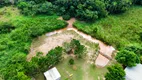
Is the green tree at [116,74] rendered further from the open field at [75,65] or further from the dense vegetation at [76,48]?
the dense vegetation at [76,48]

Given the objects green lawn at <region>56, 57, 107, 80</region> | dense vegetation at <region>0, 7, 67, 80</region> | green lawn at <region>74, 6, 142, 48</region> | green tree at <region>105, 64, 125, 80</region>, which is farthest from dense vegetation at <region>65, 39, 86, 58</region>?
green tree at <region>105, 64, 125, 80</region>

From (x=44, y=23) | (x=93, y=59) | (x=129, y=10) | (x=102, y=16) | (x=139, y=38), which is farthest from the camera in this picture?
(x=129, y=10)

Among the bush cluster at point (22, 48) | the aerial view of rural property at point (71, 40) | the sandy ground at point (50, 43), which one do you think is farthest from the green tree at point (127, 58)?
the sandy ground at point (50, 43)

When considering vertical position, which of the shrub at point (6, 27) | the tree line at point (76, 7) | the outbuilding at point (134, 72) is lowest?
the outbuilding at point (134, 72)

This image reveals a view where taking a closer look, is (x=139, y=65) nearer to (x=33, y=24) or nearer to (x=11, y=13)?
(x=33, y=24)

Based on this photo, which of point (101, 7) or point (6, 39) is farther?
point (101, 7)

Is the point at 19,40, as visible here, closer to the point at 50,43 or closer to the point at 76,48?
the point at 50,43

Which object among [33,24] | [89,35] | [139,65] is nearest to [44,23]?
[33,24]

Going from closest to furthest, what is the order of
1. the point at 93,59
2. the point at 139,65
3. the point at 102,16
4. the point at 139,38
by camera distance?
the point at 139,65, the point at 93,59, the point at 139,38, the point at 102,16
